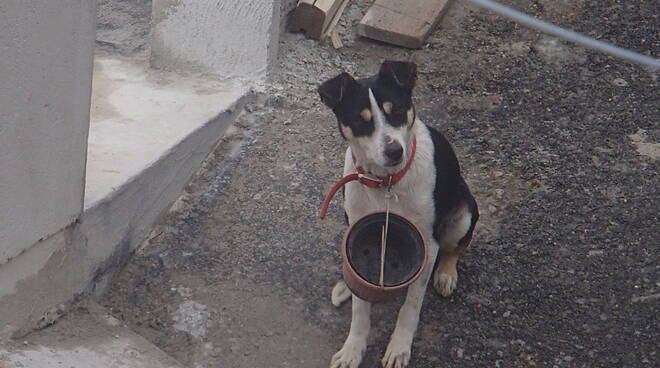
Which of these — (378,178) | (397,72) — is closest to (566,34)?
(397,72)

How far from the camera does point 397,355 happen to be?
3277mm

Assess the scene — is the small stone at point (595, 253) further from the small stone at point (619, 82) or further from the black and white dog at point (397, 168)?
the small stone at point (619, 82)

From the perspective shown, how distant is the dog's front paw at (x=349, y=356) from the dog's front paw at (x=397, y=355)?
10cm

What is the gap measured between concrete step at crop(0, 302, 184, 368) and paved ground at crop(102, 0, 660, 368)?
18cm

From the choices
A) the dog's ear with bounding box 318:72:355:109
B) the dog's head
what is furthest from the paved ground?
the dog's ear with bounding box 318:72:355:109

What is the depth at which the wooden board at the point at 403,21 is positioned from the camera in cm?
513

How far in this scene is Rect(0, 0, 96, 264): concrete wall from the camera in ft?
8.40

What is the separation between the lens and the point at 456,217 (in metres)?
3.46

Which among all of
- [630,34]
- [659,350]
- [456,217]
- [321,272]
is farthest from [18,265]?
[630,34]

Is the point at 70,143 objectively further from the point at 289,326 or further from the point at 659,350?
the point at 659,350

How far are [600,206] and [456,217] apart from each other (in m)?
0.95

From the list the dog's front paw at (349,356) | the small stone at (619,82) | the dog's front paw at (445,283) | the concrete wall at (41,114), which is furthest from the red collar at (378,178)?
the small stone at (619,82)

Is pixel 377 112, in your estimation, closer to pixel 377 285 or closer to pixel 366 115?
pixel 366 115

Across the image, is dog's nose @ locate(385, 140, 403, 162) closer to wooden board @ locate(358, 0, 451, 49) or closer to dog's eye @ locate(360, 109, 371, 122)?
dog's eye @ locate(360, 109, 371, 122)
